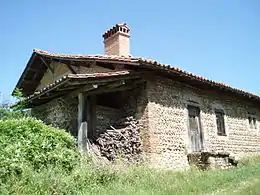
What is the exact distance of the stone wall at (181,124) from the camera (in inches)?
421

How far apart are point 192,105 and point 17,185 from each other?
322 inches

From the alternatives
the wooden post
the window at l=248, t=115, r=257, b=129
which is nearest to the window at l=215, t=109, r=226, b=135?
the window at l=248, t=115, r=257, b=129

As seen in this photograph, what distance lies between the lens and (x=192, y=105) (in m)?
12.8

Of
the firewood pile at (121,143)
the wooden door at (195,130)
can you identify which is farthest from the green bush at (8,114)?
the wooden door at (195,130)

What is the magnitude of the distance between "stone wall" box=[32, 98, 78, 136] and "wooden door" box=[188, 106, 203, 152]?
14.6 ft

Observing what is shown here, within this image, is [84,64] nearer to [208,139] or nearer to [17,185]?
[208,139]

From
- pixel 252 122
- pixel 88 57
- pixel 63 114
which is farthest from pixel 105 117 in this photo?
pixel 252 122

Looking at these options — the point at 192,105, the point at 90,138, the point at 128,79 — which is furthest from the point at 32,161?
the point at 192,105

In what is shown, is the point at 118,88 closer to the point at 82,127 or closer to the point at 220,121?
the point at 82,127

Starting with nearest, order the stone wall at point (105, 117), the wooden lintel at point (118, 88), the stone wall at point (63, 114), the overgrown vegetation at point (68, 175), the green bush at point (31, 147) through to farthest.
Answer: the overgrown vegetation at point (68, 175)
the green bush at point (31, 147)
the wooden lintel at point (118, 88)
the stone wall at point (105, 117)
the stone wall at point (63, 114)

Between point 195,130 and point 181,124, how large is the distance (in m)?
1.14

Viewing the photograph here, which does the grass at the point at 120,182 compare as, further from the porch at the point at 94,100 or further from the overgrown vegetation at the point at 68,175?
the porch at the point at 94,100

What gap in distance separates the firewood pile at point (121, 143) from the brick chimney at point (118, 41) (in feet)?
15.8

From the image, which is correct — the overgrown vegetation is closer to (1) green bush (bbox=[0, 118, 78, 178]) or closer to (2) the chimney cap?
(1) green bush (bbox=[0, 118, 78, 178])
